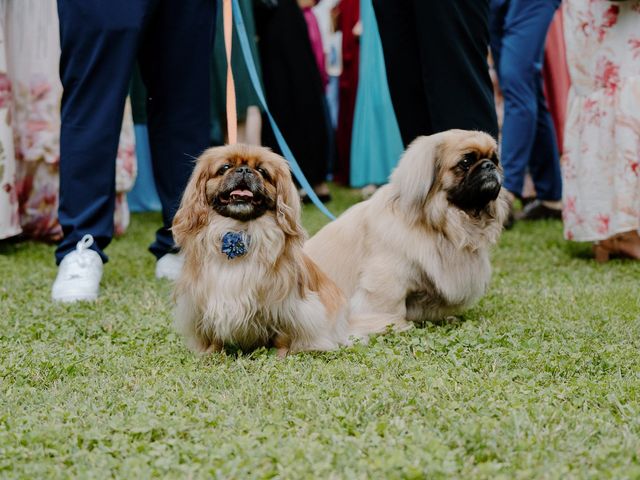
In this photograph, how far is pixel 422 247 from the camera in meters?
2.95

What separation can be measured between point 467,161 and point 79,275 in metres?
1.67

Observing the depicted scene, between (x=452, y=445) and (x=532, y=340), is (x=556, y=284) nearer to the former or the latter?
(x=532, y=340)

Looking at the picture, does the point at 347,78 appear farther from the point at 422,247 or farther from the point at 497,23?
the point at 422,247

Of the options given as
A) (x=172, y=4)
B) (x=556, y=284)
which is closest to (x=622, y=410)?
(x=556, y=284)

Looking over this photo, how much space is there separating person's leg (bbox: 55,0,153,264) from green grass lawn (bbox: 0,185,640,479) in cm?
39

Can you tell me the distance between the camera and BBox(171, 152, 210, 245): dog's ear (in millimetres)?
2604

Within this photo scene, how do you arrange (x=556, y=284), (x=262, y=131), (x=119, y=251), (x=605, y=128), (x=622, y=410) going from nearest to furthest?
(x=622, y=410) < (x=556, y=284) < (x=605, y=128) < (x=119, y=251) < (x=262, y=131)

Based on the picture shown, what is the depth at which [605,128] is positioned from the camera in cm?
418

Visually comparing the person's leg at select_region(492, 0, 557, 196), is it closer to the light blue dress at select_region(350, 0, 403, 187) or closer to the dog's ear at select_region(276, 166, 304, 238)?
the light blue dress at select_region(350, 0, 403, 187)

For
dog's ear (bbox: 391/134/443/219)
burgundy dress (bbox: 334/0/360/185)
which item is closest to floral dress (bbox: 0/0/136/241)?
dog's ear (bbox: 391/134/443/219)

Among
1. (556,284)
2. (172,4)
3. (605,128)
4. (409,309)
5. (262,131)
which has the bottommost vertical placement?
(262,131)

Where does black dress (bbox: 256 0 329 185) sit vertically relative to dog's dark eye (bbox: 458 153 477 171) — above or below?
below

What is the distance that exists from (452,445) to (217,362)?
0.98 metres

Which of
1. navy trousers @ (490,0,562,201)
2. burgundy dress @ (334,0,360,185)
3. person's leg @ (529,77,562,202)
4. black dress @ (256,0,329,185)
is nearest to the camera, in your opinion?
navy trousers @ (490,0,562,201)
